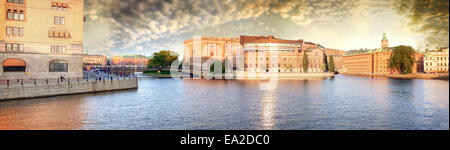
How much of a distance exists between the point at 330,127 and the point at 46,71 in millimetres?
38380

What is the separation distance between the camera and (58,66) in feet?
138

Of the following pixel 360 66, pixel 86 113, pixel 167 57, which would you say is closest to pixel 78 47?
pixel 86 113

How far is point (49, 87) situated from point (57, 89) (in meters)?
0.97

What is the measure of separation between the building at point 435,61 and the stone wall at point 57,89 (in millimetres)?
132924

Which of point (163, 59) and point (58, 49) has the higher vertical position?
point (163, 59)

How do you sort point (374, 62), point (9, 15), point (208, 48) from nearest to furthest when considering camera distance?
1. point (9, 15)
2. point (208, 48)
3. point (374, 62)

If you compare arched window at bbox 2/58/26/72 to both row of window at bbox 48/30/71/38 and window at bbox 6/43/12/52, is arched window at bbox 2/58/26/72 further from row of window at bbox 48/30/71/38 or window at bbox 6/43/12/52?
row of window at bbox 48/30/71/38

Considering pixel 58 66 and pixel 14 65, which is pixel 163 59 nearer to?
pixel 58 66

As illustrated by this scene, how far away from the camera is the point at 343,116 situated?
81.3 feet

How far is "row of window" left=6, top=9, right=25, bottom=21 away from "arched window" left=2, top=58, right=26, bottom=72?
216 inches

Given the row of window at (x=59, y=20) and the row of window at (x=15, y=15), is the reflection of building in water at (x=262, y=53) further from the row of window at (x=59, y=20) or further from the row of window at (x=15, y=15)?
the row of window at (x=15, y=15)

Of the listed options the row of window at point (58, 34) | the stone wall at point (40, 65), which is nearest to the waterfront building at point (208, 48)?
the stone wall at point (40, 65)

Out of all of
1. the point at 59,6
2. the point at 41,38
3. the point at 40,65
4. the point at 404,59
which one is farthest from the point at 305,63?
the point at 40,65
